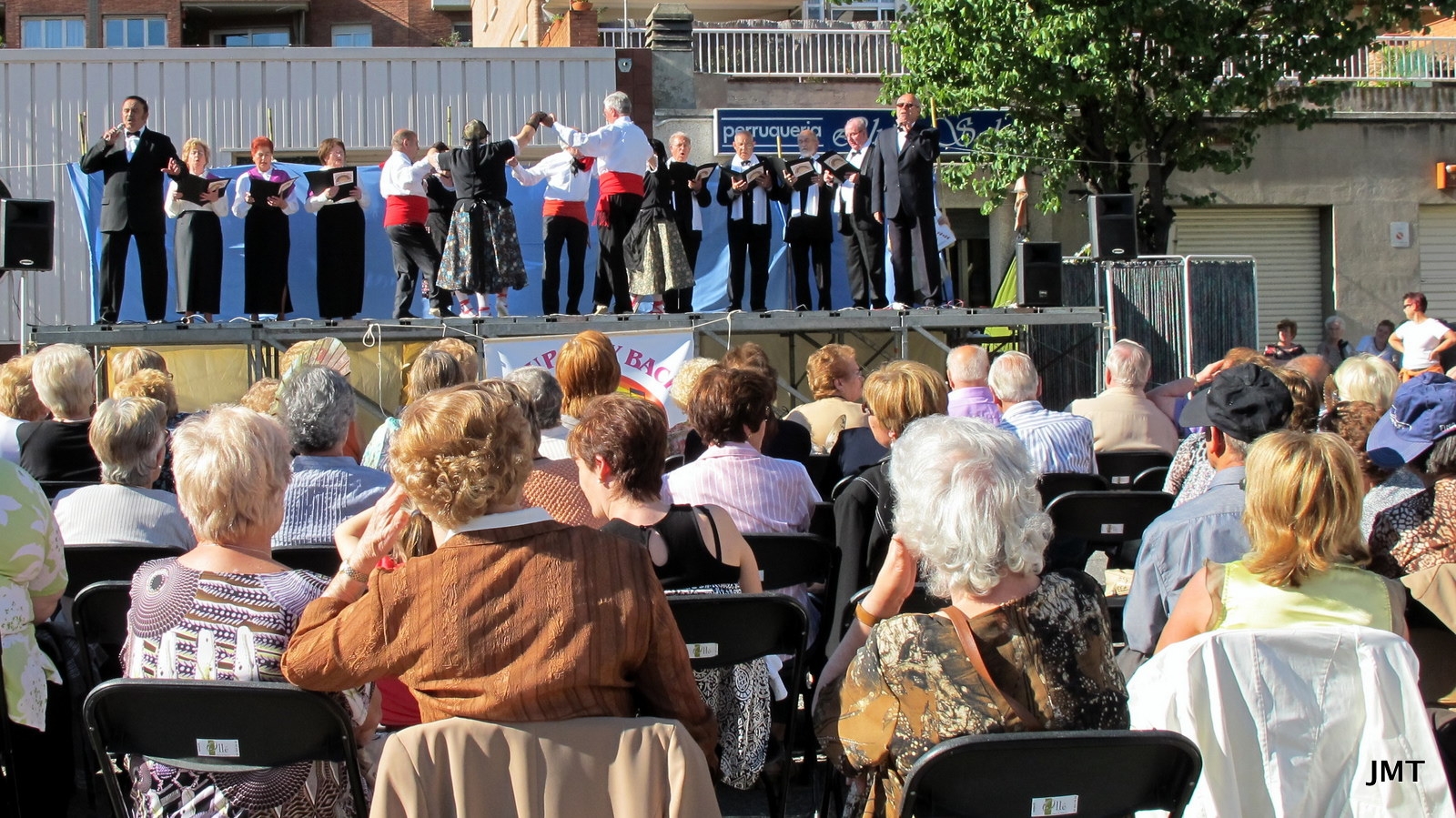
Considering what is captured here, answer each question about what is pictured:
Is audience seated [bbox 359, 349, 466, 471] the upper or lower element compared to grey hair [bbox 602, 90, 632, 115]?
lower

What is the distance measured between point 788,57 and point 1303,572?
15.8m

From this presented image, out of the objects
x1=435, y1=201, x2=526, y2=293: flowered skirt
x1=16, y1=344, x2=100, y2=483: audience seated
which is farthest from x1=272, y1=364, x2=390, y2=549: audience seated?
x1=435, y1=201, x2=526, y2=293: flowered skirt

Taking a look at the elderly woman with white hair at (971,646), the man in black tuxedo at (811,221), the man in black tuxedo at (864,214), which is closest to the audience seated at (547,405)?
the elderly woman with white hair at (971,646)

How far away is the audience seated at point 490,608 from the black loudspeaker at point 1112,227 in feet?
33.4

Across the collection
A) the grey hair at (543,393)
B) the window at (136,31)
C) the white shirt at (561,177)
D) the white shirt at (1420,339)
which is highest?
the window at (136,31)

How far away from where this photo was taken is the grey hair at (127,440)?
409 cm

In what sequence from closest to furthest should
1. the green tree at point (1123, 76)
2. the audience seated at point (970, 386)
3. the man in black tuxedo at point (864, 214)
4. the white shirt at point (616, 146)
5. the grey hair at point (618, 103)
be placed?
the audience seated at point (970, 386) < the white shirt at point (616, 146) < the grey hair at point (618, 103) < the man in black tuxedo at point (864, 214) < the green tree at point (1123, 76)

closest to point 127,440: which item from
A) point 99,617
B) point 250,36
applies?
point 99,617

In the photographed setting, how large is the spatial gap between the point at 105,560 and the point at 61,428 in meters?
1.39

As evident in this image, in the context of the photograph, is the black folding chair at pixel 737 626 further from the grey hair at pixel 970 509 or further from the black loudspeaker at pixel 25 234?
the black loudspeaker at pixel 25 234

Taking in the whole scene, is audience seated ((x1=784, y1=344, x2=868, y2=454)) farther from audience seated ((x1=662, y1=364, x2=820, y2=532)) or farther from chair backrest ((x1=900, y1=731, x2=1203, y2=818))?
chair backrest ((x1=900, y1=731, x2=1203, y2=818))

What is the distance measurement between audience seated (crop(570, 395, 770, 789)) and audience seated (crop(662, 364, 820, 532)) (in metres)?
0.69

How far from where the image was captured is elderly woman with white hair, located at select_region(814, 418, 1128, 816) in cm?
237

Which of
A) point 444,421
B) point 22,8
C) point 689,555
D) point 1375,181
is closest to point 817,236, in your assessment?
point 689,555
